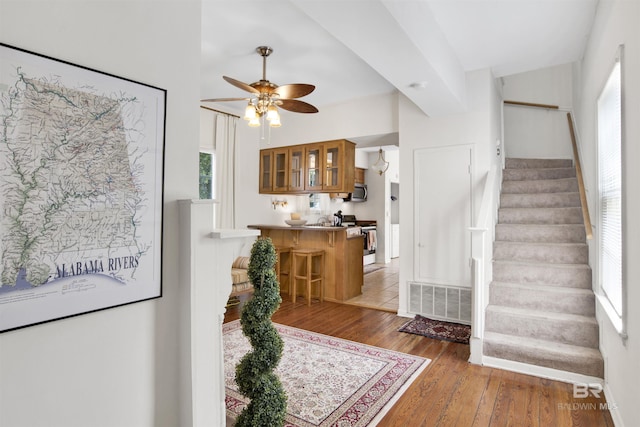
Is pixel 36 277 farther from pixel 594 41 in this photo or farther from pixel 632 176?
pixel 594 41

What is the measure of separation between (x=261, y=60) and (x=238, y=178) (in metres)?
2.22

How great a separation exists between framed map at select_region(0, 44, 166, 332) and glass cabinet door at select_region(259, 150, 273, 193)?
4728 mm

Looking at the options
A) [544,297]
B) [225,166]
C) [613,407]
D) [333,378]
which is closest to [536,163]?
[544,297]

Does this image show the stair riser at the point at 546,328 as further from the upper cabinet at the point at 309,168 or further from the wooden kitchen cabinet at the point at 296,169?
the wooden kitchen cabinet at the point at 296,169

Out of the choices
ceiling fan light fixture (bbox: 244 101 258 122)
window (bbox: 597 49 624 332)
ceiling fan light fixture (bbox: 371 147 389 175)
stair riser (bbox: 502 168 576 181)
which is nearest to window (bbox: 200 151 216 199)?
ceiling fan light fixture (bbox: 244 101 258 122)

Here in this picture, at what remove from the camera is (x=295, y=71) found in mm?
4059

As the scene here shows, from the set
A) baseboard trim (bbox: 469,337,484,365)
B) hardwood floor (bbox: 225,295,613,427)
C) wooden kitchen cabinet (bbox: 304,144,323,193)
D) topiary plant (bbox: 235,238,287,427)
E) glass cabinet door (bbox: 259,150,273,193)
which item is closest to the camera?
topiary plant (bbox: 235,238,287,427)

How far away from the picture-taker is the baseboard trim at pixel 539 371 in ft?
8.81

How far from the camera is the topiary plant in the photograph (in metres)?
1.58

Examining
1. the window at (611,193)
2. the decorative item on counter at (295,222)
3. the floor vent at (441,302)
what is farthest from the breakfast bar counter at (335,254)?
the window at (611,193)

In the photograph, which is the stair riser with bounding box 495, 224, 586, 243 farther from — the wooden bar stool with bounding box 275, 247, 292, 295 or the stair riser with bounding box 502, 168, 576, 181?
the wooden bar stool with bounding box 275, 247, 292, 295

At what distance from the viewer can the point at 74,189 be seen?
103 centimetres

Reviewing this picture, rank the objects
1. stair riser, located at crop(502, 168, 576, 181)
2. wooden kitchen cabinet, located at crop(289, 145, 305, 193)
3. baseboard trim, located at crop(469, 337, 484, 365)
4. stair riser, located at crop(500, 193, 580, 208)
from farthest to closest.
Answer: wooden kitchen cabinet, located at crop(289, 145, 305, 193), stair riser, located at crop(502, 168, 576, 181), stair riser, located at crop(500, 193, 580, 208), baseboard trim, located at crop(469, 337, 484, 365)

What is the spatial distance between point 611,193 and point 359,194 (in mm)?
6353
